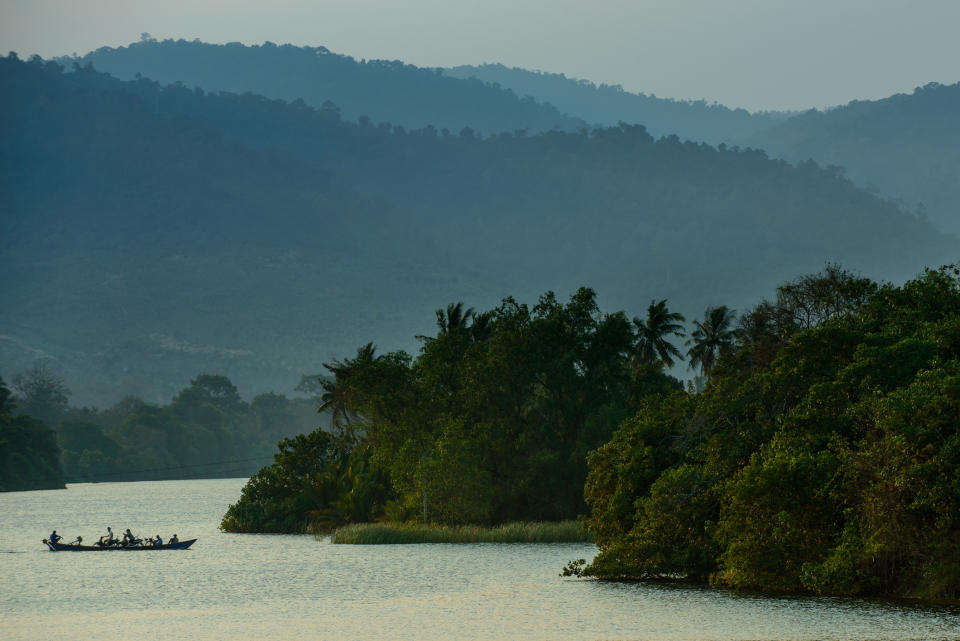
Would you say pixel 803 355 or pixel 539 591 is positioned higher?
pixel 803 355

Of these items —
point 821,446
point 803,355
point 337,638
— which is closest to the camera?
point 337,638

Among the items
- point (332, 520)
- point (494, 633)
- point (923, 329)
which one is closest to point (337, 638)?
point (494, 633)

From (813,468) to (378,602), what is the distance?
19428 mm

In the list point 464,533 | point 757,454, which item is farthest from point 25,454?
point 757,454

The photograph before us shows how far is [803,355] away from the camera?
172 feet

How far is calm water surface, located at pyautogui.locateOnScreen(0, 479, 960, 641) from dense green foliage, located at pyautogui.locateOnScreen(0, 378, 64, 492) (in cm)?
9174

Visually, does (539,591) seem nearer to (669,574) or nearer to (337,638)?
(669,574)

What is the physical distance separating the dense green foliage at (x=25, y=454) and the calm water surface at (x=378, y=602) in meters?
91.7

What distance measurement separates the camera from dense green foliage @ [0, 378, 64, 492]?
563ft

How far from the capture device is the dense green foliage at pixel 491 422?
3329 inches

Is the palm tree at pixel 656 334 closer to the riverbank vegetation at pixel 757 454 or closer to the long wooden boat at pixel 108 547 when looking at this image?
the riverbank vegetation at pixel 757 454

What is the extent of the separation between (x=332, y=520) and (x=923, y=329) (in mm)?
54429

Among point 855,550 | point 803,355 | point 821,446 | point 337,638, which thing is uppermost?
point 803,355

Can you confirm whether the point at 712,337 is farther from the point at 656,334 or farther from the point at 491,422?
the point at 491,422
